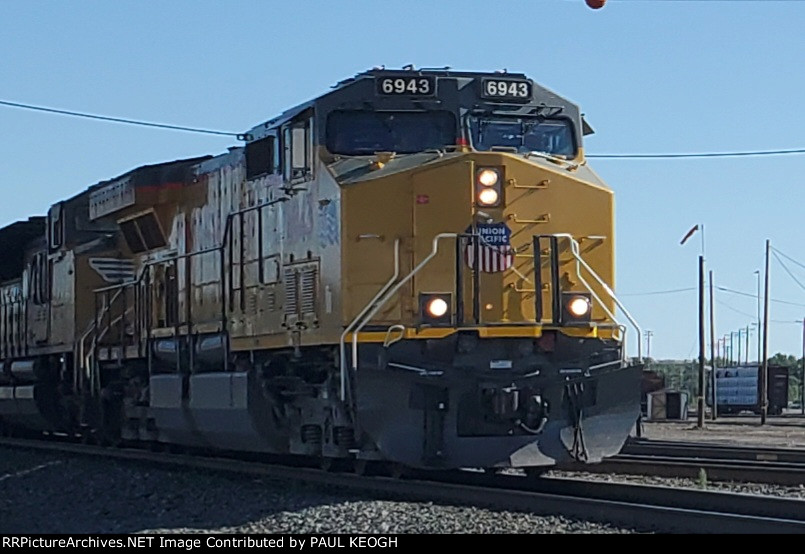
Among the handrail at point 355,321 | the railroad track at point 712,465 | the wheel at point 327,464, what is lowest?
the railroad track at point 712,465

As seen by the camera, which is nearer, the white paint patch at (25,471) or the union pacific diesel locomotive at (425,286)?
the union pacific diesel locomotive at (425,286)

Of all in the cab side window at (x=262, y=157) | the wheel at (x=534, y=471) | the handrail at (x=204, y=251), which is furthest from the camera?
the handrail at (x=204, y=251)

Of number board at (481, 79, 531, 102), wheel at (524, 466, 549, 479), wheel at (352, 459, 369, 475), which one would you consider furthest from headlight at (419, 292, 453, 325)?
wheel at (524, 466, 549, 479)

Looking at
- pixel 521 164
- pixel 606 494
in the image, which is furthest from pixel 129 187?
pixel 606 494

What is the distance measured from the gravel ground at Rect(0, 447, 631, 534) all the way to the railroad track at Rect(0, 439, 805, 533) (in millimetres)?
240

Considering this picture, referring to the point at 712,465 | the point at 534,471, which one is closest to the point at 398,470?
the point at 534,471

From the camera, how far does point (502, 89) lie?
12164 mm

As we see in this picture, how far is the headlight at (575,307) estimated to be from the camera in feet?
38.2

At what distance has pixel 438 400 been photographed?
1119 centimetres

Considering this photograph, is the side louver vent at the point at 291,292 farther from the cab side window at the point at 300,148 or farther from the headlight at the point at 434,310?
the headlight at the point at 434,310

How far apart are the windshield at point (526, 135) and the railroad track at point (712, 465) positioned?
335cm

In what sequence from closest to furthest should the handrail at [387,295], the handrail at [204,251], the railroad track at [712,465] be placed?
the handrail at [387,295] < the railroad track at [712,465] < the handrail at [204,251]

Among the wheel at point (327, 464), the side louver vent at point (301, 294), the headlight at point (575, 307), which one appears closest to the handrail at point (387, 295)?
the side louver vent at point (301, 294)

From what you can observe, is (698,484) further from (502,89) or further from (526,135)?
(502,89)
